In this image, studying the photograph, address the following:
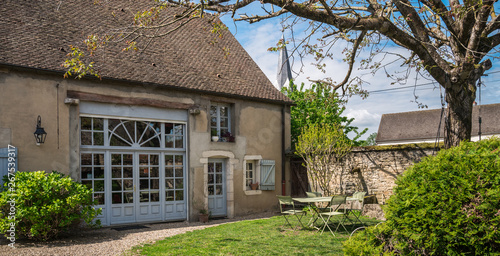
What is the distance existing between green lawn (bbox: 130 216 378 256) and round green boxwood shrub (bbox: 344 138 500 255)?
232cm

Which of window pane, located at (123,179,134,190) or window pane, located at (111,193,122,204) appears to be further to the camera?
window pane, located at (123,179,134,190)

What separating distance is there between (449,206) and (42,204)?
7149 mm

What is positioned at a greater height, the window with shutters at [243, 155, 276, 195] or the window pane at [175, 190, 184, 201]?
the window with shutters at [243, 155, 276, 195]

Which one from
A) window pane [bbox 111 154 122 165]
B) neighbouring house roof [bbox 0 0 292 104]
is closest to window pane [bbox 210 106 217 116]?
neighbouring house roof [bbox 0 0 292 104]

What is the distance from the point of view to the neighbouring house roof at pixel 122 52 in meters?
9.84

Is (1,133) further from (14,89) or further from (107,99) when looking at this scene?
(107,99)

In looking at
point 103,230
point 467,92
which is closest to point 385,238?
point 467,92

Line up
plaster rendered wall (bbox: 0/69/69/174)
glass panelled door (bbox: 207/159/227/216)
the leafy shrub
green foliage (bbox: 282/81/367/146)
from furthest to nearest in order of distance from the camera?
green foliage (bbox: 282/81/367/146)
glass panelled door (bbox: 207/159/227/216)
plaster rendered wall (bbox: 0/69/69/174)
the leafy shrub

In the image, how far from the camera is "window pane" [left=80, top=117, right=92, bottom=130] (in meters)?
10.1

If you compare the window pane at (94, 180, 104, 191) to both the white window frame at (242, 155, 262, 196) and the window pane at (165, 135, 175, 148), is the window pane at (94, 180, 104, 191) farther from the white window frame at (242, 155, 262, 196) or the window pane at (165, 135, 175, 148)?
the white window frame at (242, 155, 262, 196)

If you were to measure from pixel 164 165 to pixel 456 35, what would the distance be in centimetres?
764

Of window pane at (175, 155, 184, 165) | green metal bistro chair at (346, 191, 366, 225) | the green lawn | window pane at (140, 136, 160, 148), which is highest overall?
window pane at (140, 136, 160, 148)

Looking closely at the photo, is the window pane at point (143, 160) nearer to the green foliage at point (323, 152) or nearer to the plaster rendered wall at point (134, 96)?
the plaster rendered wall at point (134, 96)

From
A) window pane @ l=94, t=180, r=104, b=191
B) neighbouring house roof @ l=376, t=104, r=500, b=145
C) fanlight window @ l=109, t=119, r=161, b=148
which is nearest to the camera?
window pane @ l=94, t=180, r=104, b=191
